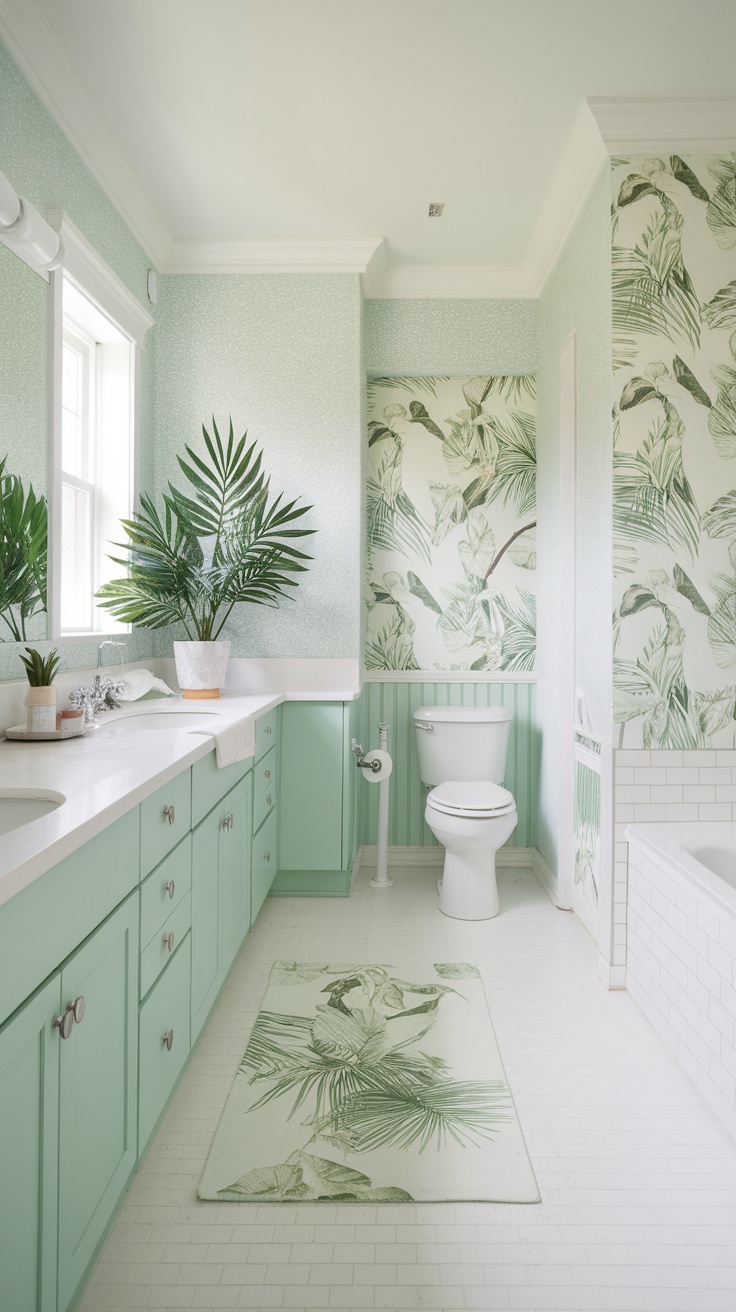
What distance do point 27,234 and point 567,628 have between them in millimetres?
2183

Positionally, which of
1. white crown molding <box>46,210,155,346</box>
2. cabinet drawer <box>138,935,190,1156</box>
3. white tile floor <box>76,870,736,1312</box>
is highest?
white crown molding <box>46,210,155,346</box>

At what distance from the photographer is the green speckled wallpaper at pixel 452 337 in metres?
3.54

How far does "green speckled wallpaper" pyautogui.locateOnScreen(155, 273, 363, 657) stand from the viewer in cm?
330

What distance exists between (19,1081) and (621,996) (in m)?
1.96

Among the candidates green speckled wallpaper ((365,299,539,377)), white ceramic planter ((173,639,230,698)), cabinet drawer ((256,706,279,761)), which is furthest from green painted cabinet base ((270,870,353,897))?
green speckled wallpaper ((365,299,539,377))

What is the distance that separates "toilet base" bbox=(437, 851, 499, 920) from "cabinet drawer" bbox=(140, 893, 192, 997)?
1514 millimetres

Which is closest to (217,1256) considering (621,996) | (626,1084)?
(626,1084)

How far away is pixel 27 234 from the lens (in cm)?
190

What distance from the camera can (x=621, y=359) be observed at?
2.39 meters

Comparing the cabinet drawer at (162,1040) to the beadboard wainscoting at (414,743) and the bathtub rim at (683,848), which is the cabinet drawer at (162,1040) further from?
the beadboard wainscoting at (414,743)

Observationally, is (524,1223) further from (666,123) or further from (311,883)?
(666,123)

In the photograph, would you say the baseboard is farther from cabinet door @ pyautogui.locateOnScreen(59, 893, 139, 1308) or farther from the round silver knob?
the round silver knob

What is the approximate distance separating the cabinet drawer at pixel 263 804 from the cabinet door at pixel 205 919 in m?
0.52

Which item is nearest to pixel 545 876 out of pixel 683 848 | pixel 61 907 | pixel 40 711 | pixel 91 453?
pixel 683 848
